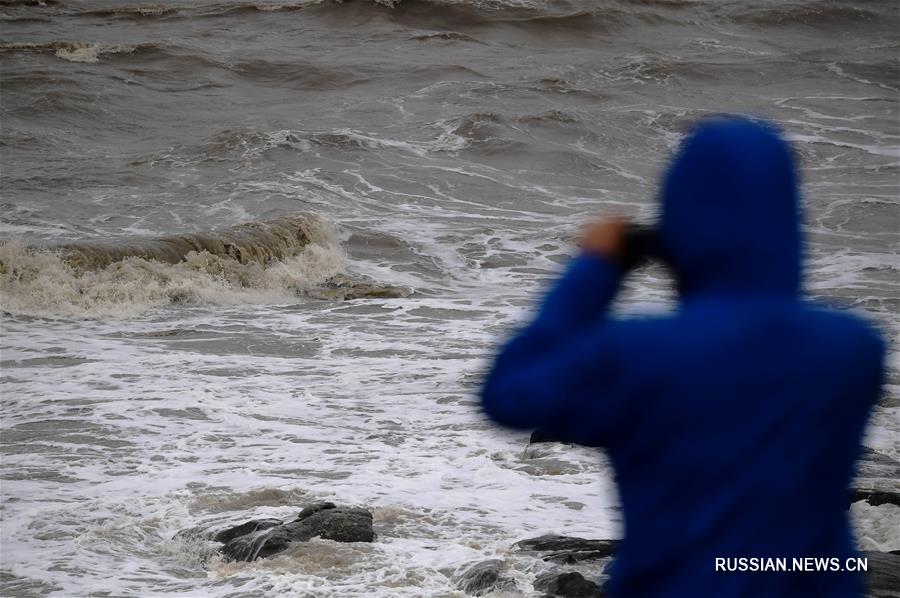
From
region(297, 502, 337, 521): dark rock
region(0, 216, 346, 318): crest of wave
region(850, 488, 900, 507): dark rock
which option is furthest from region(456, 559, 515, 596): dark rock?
region(0, 216, 346, 318): crest of wave

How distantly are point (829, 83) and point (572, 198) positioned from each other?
12021 mm

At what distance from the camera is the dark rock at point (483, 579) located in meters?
5.34

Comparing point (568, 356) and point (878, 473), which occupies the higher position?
point (568, 356)

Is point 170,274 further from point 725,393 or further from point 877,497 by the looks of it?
point 725,393

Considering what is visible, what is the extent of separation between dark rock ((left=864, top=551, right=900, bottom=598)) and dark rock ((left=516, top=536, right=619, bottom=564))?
3.71ft

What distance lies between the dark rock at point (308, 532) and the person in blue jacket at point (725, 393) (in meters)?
4.47

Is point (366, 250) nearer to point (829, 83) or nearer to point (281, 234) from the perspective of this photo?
point (281, 234)

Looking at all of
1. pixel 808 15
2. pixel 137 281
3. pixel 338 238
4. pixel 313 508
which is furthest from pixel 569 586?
pixel 808 15

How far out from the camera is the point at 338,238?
15750 mm

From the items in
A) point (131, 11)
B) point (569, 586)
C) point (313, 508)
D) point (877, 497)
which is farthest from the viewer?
point (131, 11)

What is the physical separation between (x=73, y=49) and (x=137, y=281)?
16599 millimetres

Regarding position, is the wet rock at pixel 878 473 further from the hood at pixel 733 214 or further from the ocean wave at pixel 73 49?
the ocean wave at pixel 73 49

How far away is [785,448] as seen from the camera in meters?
1.38

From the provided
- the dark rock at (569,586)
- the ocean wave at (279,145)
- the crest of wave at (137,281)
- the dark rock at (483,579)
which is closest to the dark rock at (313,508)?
the dark rock at (483,579)
